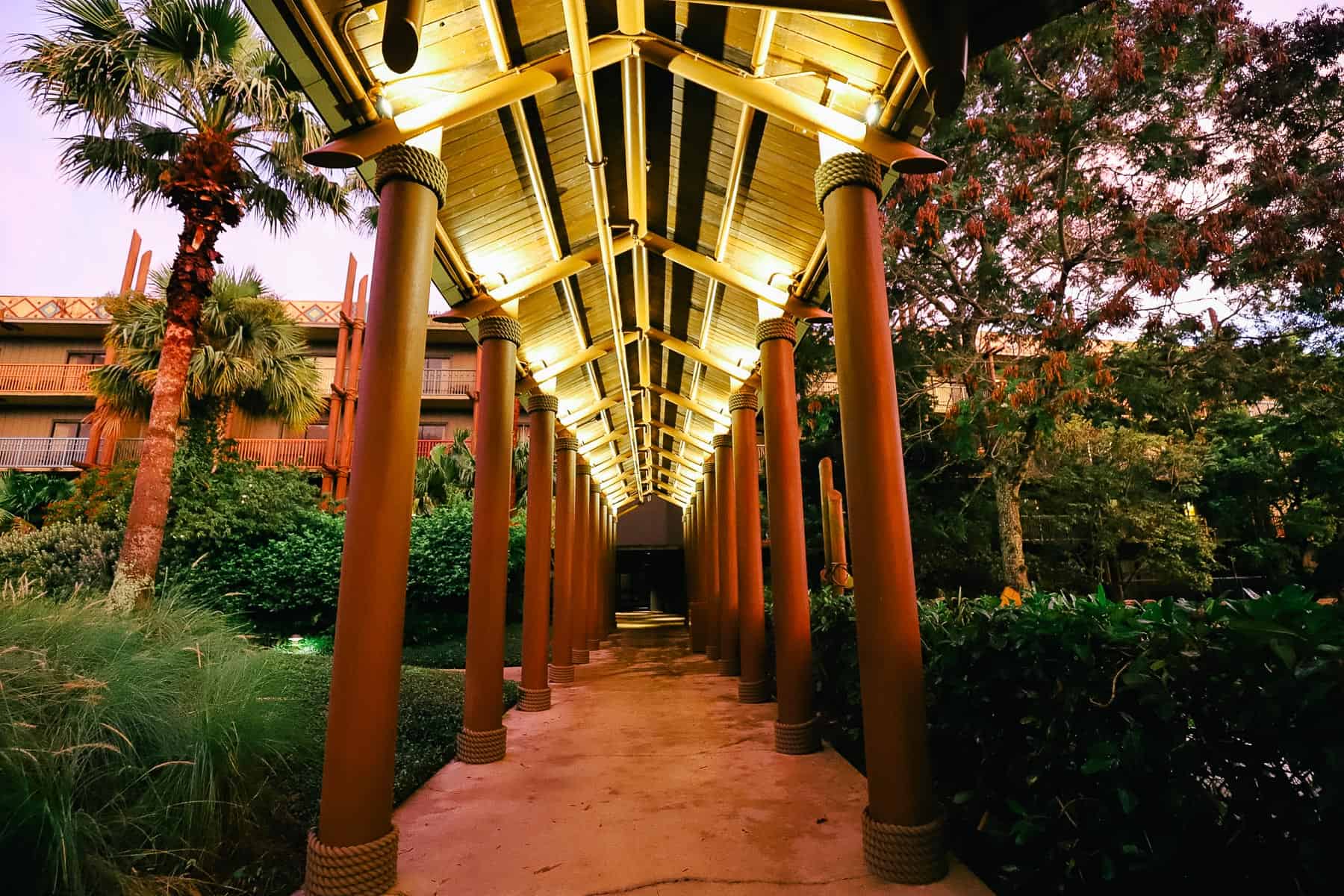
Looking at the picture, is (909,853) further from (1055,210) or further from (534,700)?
(1055,210)

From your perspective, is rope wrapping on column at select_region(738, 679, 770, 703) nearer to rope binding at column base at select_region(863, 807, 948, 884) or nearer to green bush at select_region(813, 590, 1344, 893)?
green bush at select_region(813, 590, 1344, 893)

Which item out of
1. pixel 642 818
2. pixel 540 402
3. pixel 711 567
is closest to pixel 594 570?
pixel 711 567

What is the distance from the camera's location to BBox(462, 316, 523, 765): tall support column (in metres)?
5.64

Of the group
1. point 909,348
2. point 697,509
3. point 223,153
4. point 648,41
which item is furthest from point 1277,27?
point 223,153

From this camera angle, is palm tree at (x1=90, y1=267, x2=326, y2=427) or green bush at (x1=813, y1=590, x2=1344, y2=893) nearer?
green bush at (x1=813, y1=590, x2=1344, y2=893)

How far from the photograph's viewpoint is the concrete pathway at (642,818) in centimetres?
335

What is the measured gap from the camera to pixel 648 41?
14.4 ft

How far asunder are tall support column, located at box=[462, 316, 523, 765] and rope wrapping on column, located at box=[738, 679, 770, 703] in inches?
133

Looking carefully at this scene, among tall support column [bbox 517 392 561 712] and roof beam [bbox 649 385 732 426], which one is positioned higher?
roof beam [bbox 649 385 732 426]

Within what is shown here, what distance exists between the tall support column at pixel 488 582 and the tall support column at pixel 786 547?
2.40 metres

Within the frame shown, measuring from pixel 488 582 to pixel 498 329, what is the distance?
2337 mm

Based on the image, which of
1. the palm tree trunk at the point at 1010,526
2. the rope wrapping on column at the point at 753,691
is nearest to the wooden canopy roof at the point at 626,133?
the rope wrapping on column at the point at 753,691

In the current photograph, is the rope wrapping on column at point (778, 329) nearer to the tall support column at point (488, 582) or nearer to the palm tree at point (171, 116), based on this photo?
the tall support column at point (488, 582)

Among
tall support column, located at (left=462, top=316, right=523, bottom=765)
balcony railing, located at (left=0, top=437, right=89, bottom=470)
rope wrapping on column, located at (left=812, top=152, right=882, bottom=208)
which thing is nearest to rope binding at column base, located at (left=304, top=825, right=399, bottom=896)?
tall support column, located at (left=462, top=316, right=523, bottom=765)
